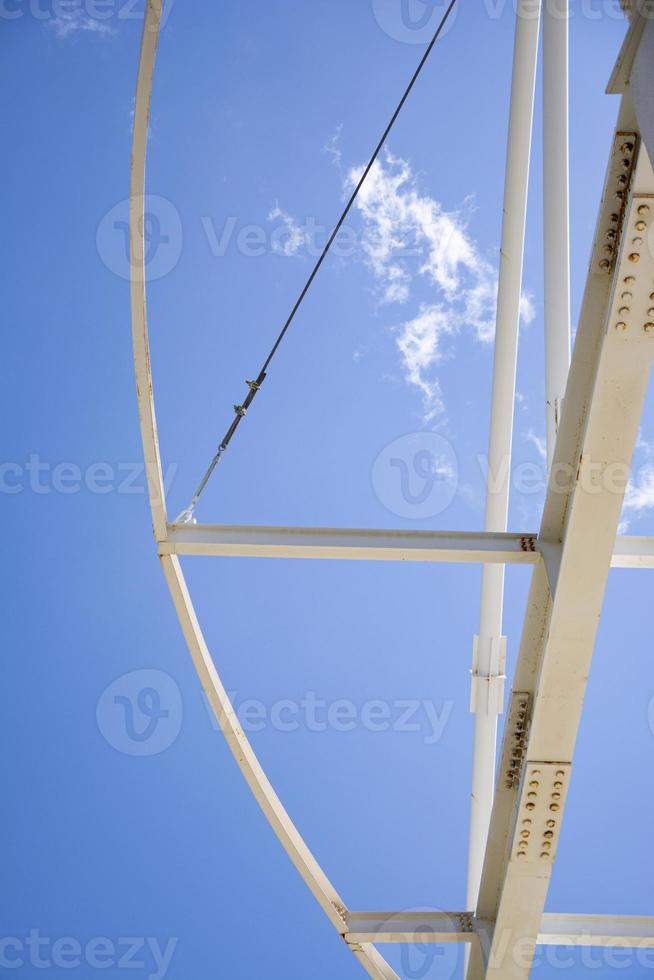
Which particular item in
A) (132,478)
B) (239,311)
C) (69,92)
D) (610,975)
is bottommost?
(610,975)

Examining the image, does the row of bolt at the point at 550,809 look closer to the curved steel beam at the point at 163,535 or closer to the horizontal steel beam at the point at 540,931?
the horizontal steel beam at the point at 540,931

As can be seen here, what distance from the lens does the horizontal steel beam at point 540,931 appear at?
34.1 feet

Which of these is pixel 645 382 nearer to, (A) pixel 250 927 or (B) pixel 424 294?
(B) pixel 424 294

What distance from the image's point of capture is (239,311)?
22203 mm

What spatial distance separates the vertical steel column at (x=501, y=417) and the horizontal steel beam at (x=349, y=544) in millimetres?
2267

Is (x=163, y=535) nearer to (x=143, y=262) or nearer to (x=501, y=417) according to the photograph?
(x=143, y=262)

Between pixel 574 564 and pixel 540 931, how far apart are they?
525 cm

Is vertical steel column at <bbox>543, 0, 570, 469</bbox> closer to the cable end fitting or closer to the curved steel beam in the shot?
the cable end fitting

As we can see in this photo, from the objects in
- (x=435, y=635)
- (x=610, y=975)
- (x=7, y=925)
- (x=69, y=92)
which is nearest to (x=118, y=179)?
(x=69, y=92)

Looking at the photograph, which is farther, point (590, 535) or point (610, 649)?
point (610, 649)

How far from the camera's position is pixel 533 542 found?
916 centimetres

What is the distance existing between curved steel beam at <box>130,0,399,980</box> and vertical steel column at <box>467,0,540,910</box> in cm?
238

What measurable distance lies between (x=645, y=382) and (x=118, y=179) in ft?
59.8

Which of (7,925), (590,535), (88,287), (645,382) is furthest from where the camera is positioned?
(7,925)
